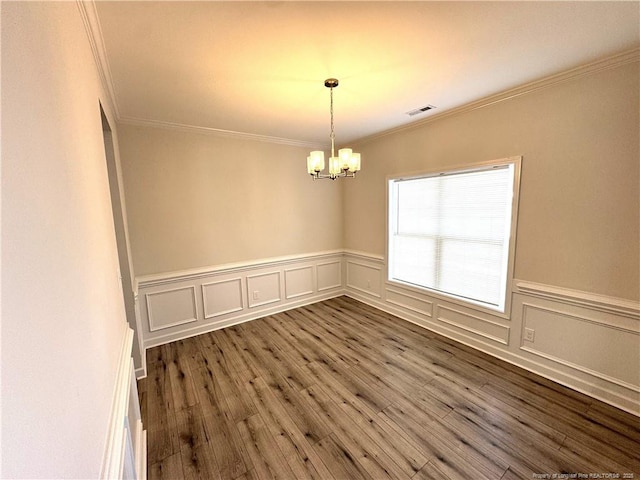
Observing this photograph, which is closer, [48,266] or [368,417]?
[48,266]

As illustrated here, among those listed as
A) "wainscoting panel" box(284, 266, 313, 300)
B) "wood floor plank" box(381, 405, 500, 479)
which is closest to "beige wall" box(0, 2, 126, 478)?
"wood floor plank" box(381, 405, 500, 479)

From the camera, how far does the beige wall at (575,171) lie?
76.8 inches

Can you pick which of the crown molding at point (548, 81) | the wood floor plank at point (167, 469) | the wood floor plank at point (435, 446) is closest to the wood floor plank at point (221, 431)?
the wood floor plank at point (167, 469)

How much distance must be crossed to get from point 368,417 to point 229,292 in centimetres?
238

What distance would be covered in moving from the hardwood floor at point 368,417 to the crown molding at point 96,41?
257 centimetres

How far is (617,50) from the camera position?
1.85 meters

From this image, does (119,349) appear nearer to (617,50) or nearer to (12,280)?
(12,280)

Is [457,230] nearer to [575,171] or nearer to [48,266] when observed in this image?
[575,171]

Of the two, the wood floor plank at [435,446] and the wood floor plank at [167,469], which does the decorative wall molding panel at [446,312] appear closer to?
the wood floor plank at [435,446]

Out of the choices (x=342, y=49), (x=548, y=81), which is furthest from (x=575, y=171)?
(x=342, y=49)

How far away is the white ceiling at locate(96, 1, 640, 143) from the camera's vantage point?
143cm

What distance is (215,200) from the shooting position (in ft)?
11.3

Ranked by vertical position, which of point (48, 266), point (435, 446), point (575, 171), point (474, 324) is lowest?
point (435, 446)

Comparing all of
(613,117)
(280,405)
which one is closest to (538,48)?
(613,117)
